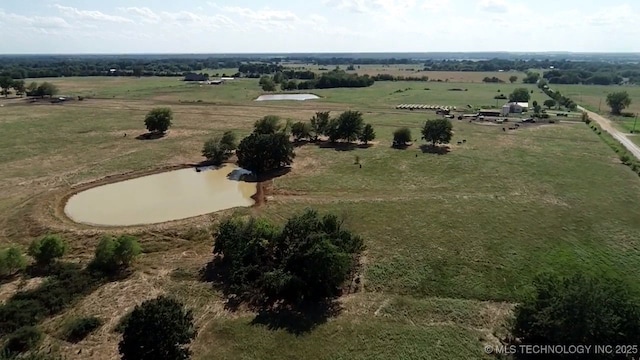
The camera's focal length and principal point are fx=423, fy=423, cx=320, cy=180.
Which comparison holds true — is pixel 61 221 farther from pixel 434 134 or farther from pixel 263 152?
pixel 434 134

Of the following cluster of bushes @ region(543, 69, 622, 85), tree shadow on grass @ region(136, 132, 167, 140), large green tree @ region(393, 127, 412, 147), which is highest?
cluster of bushes @ region(543, 69, 622, 85)

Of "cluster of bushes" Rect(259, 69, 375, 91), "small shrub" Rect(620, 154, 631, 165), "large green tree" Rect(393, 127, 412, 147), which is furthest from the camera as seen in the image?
"cluster of bushes" Rect(259, 69, 375, 91)

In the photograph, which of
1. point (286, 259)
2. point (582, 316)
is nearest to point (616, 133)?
point (582, 316)

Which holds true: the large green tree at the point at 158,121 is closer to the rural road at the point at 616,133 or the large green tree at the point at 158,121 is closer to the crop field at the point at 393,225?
the crop field at the point at 393,225

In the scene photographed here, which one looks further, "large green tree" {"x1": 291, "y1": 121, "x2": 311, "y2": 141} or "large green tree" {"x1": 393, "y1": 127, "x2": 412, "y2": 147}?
"large green tree" {"x1": 291, "y1": 121, "x2": 311, "y2": 141}

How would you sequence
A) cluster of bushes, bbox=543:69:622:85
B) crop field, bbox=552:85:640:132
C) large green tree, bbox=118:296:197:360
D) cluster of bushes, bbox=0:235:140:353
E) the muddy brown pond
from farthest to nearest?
cluster of bushes, bbox=543:69:622:85
crop field, bbox=552:85:640:132
the muddy brown pond
cluster of bushes, bbox=0:235:140:353
large green tree, bbox=118:296:197:360

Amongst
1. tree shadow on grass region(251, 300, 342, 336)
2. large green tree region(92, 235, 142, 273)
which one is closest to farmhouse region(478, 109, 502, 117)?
tree shadow on grass region(251, 300, 342, 336)

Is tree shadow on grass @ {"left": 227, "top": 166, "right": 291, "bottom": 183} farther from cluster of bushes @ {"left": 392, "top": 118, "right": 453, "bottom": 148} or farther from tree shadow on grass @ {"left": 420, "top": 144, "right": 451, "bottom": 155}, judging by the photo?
tree shadow on grass @ {"left": 420, "top": 144, "right": 451, "bottom": 155}

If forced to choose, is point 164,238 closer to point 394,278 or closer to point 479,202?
point 394,278
